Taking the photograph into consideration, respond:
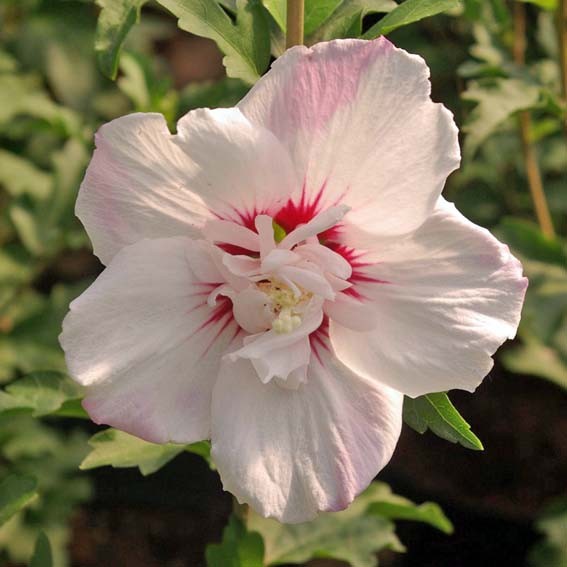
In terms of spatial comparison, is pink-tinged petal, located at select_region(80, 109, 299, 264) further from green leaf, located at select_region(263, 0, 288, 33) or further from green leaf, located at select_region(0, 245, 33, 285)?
green leaf, located at select_region(0, 245, 33, 285)

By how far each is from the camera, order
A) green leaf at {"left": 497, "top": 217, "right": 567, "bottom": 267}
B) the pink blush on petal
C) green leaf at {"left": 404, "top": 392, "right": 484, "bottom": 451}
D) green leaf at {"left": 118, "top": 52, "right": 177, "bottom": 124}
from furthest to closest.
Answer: green leaf at {"left": 497, "top": 217, "right": 567, "bottom": 267}, green leaf at {"left": 118, "top": 52, "right": 177, "bottom": 124}, green leaf at {"left": 404, "top": 392, "right": 484, "bottom": 451}, the pink blush on petal

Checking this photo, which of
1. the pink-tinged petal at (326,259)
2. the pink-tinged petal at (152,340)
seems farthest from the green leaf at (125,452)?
the pink-tinged petal at (326,259)

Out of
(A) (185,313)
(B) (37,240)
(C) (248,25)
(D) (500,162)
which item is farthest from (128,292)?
(D) (500,162)

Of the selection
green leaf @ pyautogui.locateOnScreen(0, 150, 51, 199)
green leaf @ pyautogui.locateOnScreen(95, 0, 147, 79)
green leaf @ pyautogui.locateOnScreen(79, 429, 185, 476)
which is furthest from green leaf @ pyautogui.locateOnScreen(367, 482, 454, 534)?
green leaf @ pyautogui.locateOnScreen(0, 150, 51, 199)

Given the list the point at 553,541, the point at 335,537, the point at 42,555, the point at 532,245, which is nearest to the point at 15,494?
the point at 42,555

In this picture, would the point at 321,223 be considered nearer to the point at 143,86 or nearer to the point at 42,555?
the point at 42,555

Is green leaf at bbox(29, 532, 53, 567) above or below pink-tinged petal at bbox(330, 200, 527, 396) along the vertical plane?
below

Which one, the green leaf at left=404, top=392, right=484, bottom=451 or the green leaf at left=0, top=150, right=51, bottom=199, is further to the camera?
the green leaf at left=0, top=150, right=51, bottom=199

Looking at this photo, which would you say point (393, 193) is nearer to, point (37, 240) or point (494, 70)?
point (494, 70)
